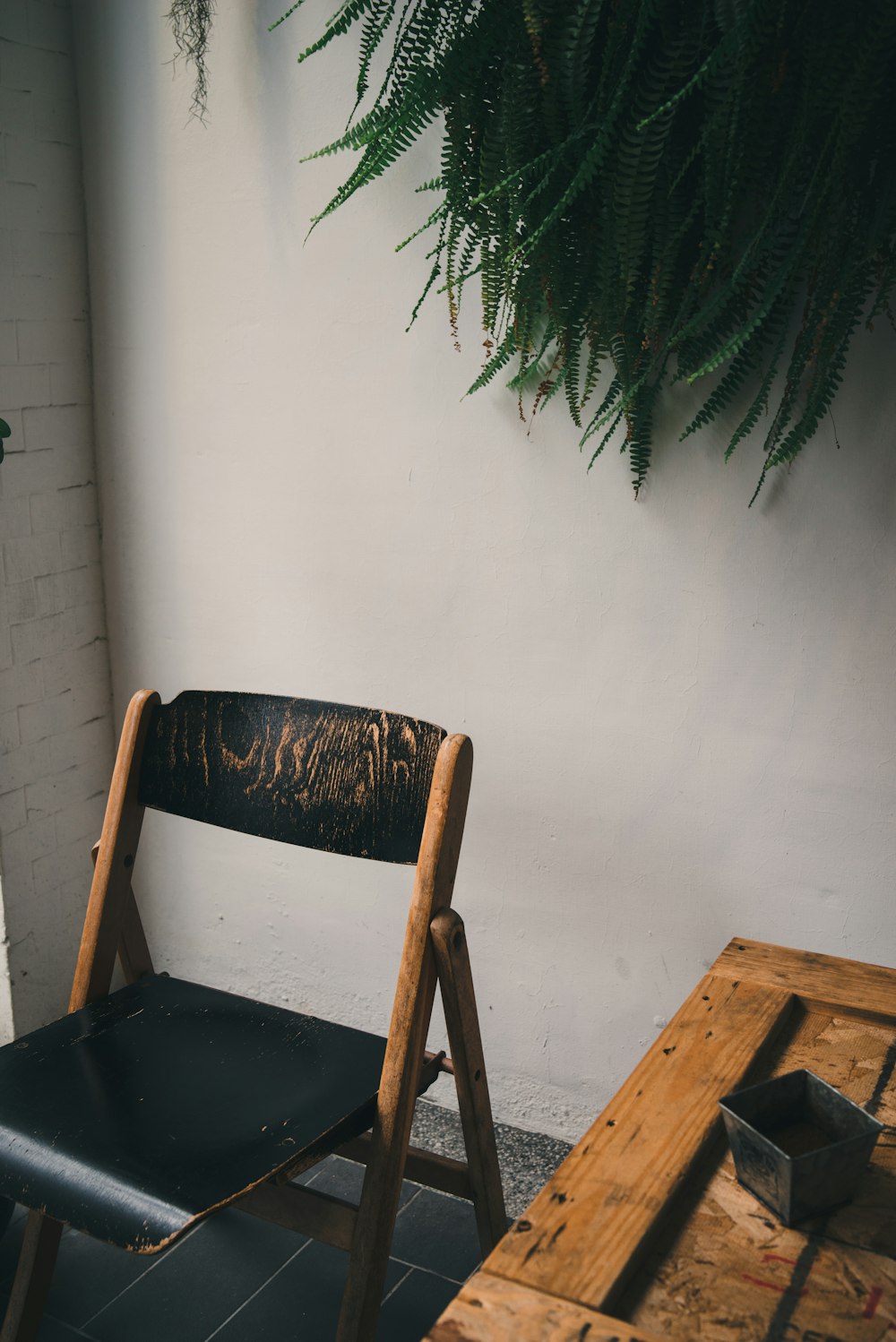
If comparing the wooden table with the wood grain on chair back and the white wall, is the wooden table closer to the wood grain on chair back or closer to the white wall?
the wood grain on chair back

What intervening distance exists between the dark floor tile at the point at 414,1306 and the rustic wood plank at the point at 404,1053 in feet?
1.24

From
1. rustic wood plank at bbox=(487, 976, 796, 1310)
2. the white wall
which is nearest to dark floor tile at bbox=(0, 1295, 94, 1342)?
the white wall

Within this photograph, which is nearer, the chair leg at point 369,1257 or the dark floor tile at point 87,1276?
the chair leg at point 369,1257

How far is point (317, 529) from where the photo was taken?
2137 millimetres

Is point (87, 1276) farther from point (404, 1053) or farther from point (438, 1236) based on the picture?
point (404, 1053)

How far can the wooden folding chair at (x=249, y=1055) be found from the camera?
131cm

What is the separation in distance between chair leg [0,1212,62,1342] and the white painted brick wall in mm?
744

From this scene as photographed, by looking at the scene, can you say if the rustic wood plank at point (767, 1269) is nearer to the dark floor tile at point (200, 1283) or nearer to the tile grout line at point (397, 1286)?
the tile grout line at point (397, 1286)

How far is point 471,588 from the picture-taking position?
2.02 meters

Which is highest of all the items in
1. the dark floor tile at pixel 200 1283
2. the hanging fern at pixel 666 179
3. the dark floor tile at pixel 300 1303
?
the hanging fern at pixel 666 179

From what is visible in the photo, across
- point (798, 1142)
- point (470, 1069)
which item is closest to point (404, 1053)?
point (470, 1069)

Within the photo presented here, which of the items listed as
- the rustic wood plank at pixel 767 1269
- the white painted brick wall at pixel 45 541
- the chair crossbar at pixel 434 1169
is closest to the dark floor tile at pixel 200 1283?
the chair crossbar at pixel 434 1169

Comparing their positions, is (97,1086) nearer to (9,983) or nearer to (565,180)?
(9,983)

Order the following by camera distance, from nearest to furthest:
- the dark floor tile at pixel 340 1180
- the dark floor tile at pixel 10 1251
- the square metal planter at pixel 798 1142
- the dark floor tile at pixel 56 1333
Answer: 1. the square metal planter at pixel 798 1142
2. the dark floor tile at pixel 56 1333
3. the dark floor tile at pixel 10 1251
4. the dark floor tile at pixel 340 1180
